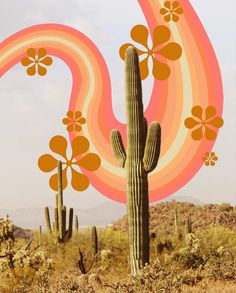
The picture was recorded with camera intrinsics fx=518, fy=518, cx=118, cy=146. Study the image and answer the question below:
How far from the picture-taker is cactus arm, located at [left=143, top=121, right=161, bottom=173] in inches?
540

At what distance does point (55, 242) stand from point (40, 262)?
27.3 feet

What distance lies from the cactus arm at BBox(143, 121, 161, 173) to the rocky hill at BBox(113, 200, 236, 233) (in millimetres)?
28857

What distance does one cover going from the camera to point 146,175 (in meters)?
14.0

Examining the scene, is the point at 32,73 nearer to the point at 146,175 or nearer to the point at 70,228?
the point at 70,228

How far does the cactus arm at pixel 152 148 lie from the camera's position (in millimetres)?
13719

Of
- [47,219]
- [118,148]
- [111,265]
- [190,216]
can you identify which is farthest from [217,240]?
[190,216]

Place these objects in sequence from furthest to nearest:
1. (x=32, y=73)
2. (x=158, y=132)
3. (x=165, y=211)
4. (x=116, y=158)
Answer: (x=165, y=211) < (x=32, y=73) < (x=116, y=158) < (x=158, y=132)

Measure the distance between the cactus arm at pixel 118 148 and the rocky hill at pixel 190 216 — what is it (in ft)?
91.6

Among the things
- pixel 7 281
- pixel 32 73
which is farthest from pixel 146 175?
pixel 32 73

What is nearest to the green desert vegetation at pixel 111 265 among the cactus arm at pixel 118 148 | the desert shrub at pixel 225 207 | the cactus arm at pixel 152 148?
the cactus arm at pixel 152 148

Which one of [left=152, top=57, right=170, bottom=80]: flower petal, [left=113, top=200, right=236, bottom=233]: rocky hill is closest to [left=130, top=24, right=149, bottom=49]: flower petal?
[left=152, top=57, right=170, bottom=80]: flower petal

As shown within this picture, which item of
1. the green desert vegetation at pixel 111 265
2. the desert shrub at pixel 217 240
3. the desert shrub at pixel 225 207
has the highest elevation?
the green desert vegetation at pixel 111 265

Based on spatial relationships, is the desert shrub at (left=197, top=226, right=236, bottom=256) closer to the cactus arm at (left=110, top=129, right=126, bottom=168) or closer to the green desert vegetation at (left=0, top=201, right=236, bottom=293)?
the green desert vegetation at (left=0, top=201, right=236, bottom=293)

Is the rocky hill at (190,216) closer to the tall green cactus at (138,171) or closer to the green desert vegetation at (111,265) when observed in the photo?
the green desert vegetation at (111,265)
